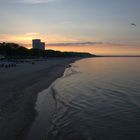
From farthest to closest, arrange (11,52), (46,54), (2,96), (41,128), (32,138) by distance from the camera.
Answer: (46,54) < (11,52) < (2,96) < (41,128) < (32,138)

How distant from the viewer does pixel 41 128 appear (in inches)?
425

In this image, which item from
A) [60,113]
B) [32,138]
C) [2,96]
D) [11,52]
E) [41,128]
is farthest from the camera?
[11,52]

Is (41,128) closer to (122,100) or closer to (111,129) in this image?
(111,129)

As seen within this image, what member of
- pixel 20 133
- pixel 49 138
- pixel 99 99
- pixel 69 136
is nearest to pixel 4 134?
pixel 20 133

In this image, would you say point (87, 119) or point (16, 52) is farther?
point (16, 52)

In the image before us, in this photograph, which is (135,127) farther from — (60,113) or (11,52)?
(11,52)

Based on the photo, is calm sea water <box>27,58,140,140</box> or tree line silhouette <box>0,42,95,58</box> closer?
calm sea water <box>27,58,140,140</box>

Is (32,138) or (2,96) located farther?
(2,96)

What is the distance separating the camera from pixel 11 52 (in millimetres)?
136125

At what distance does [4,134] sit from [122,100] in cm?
1005

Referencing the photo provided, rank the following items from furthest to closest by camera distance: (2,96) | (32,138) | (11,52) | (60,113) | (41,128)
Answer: (11,52), (2,96), (60,113), (41,128), (32,138)

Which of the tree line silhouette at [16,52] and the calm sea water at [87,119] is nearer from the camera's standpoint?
the calm sea water at [87,119]

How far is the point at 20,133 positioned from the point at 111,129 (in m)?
3.96

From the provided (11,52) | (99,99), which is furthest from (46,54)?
(99,99)
